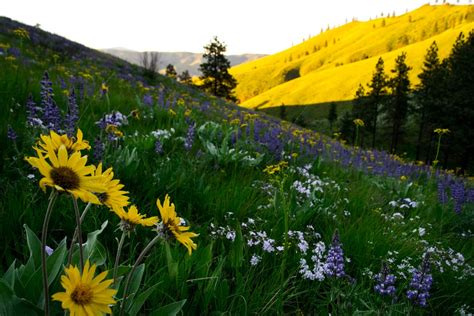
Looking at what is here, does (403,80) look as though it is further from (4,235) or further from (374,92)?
(4,235)

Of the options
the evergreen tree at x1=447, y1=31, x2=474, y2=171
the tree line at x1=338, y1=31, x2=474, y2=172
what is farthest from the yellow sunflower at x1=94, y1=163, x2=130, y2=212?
the evergreen tree at x1=447, y1=31, x2=474, y2=171

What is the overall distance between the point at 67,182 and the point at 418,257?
3.04 meters

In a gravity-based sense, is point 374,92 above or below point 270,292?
above

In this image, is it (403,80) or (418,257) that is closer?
(418,257)

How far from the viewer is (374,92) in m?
57.7

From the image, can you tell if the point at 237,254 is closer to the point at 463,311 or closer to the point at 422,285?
the point at 422,285

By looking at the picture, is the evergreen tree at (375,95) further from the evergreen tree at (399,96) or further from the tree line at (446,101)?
the evergreen tree at (399,96)

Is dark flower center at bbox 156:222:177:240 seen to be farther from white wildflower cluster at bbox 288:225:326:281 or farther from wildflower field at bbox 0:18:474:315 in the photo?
white wildflower cluster at bbox 288:225:326:281

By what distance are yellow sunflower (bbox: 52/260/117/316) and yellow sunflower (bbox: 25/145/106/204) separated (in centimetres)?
19

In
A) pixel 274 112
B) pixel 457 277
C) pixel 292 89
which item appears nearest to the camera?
pixel 457 277

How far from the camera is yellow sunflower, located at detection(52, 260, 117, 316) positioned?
35.4 inches

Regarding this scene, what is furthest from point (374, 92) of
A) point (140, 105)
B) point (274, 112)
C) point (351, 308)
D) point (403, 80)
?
point (274, 112)

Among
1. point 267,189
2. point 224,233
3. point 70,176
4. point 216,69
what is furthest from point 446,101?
point 70,176

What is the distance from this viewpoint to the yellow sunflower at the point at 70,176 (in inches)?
39.0
